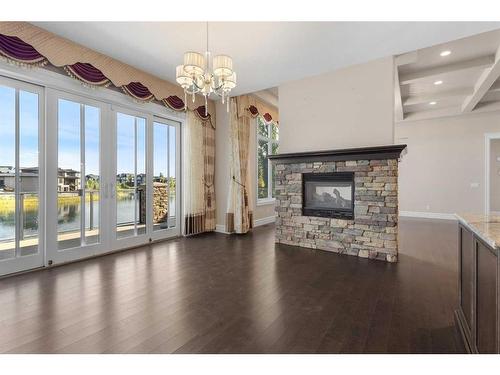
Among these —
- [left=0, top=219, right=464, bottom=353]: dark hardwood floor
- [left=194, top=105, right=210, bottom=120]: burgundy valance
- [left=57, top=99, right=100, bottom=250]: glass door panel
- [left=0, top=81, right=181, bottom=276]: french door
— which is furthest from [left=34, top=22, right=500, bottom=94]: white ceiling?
[left=0, top=219, right=464, bottom=353]: dark hardwood floor

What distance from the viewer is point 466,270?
182 centimetres

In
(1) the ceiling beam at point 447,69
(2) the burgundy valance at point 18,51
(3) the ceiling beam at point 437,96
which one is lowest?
(2) the burgundy valance at point 18,51

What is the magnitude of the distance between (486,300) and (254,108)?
5.48 m

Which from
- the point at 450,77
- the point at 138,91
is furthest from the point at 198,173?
the point at 450,77

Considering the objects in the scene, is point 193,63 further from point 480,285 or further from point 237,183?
point 237,183

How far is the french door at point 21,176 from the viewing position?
117 inches

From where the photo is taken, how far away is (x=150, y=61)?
12.8 feet

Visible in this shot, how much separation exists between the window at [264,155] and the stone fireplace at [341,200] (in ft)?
7.15

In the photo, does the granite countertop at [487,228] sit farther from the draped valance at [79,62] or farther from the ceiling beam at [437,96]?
the ceiling beam at [437,96]

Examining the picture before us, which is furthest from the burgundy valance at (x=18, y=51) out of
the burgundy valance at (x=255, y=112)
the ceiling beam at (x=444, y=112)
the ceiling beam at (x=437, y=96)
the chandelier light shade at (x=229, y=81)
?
the ceiling beam at (x=444, y=112)

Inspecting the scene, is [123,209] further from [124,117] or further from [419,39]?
[419,39]

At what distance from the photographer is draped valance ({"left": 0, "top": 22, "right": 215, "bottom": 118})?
2803 millimetres

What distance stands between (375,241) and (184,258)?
112 inches
